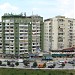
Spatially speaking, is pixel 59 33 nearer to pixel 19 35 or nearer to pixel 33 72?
pixel 19 35

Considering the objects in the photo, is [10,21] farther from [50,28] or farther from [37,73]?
[37,73]

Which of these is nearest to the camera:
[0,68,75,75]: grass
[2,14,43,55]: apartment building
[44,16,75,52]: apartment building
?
[0,68,75,75]: grass

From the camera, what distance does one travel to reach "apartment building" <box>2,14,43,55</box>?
37.5 metres

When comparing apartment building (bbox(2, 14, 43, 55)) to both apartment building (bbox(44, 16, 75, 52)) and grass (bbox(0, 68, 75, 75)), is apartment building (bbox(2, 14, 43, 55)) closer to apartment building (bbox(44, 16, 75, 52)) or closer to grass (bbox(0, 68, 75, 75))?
apartment building (bbox(44, 16, 75, 52))

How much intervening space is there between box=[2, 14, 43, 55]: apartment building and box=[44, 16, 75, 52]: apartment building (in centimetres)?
160

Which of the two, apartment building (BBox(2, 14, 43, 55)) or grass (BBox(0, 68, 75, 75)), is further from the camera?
apartment building (BBox(2, 14, 43, 55))

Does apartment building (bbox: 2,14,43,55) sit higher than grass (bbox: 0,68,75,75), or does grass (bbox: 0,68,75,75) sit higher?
apartment building (bbox: 2,14,43,55)

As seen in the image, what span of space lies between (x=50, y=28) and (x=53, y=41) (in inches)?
66.2

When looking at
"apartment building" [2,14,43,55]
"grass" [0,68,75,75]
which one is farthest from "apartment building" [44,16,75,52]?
"grass" [0,68,75,75]

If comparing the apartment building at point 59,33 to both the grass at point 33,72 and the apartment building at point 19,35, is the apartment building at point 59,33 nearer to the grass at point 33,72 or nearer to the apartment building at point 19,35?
the apartment building at point 19,35

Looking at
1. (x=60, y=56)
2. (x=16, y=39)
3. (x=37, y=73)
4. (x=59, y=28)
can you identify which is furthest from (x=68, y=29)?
(x=37, y=73)

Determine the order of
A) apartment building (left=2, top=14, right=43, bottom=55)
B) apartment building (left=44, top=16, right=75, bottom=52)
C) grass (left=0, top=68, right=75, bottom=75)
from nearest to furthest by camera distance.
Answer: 1. grass (left=0, top=68, right=75, bottom=75)
2. apartment building (left=2, top=14, right=43, bottom=55)
3. apartment building (left=44, top=16, right=75, bottom=52)

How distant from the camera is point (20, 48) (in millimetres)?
37531

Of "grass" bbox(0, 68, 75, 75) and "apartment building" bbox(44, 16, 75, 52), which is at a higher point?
"apartment building" bbox(44, 16, 75, 52)
